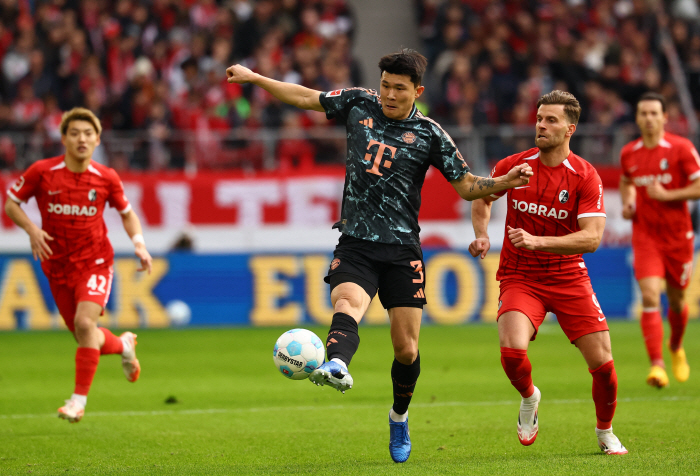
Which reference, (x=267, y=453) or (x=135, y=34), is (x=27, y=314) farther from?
(x=267, y=453)

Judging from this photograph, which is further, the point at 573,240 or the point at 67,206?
the point at 67,206

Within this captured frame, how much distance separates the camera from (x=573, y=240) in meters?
6.01

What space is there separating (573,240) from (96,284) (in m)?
4.14

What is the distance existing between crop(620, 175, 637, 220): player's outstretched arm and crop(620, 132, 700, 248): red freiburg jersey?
0.07m

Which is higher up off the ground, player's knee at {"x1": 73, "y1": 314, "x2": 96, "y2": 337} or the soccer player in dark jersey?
the soccer player in dark jersey

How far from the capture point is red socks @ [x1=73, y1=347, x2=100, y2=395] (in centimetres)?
743

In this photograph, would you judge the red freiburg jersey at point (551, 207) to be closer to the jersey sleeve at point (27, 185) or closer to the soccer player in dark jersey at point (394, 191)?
the soccer player in dark jersey at point (394, 191)

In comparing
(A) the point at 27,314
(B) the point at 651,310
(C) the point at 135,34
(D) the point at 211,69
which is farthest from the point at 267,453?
(C) the point at 135,34

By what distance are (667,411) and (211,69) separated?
13139 millimetres

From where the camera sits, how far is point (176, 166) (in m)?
18.0

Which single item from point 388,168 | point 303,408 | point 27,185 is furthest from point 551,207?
point 27,185

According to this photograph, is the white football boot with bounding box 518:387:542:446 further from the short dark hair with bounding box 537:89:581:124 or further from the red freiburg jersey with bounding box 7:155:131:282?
the red freiburg jersey with bounding box 7:155:131:282

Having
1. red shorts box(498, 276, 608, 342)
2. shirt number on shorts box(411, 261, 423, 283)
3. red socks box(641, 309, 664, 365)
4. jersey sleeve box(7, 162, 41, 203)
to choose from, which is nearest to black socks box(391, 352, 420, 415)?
shirt number on shorts box(411, 261, 423, 283)

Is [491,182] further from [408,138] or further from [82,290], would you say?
→ [82,290]
